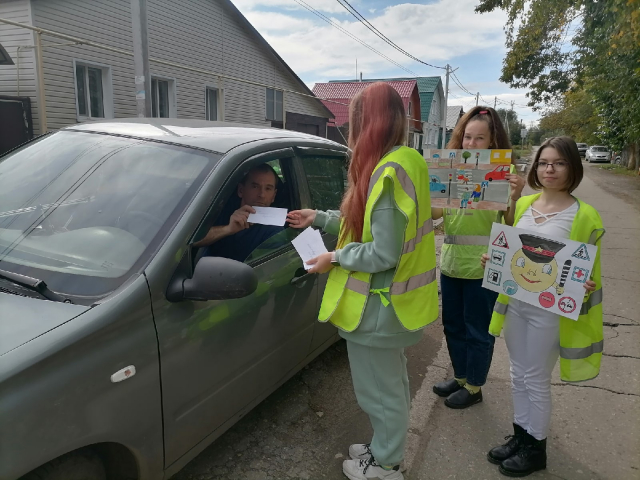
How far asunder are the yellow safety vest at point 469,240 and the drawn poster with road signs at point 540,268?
31 cm

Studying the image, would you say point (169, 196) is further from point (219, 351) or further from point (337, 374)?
point (337, 374)

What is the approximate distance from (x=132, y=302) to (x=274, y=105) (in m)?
18.0

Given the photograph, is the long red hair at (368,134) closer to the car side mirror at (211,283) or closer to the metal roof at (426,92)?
the car side mirror at (211,283)

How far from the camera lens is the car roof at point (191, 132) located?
244 cm

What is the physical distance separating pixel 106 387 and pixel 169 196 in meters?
0.88

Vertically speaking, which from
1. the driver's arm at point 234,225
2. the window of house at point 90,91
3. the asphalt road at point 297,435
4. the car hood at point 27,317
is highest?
the window of house at point 90,91

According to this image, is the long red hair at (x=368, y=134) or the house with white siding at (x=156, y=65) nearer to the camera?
the long red hair at (x=368, y=134)

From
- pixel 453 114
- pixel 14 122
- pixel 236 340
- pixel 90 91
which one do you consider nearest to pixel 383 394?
pixel 236 340

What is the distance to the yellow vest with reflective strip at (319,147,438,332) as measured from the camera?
196 cm

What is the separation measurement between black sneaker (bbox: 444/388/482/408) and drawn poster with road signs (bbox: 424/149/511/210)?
1.37 m

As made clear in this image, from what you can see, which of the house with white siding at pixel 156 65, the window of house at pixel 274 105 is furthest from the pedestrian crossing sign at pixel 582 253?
the window of house at pixel 274 105

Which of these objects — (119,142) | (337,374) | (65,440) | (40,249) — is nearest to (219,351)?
(65,440)

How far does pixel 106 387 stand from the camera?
1.61 m

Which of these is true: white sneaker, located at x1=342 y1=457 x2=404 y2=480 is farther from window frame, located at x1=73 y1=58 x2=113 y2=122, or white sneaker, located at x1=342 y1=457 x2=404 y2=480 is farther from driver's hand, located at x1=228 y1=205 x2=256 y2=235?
window frame, located at x1=73 y1=58 x2=113 y2=122
